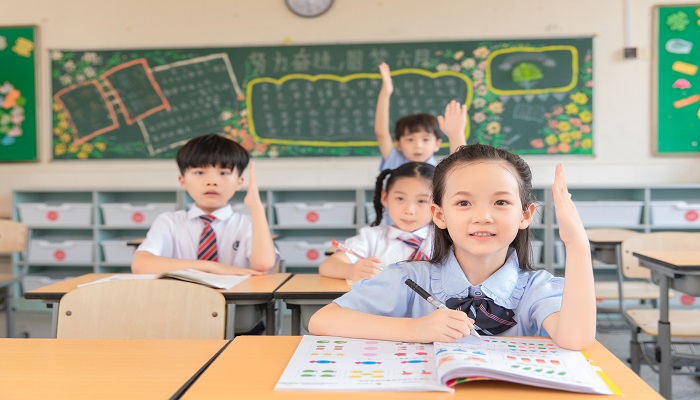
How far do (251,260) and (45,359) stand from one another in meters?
1.19

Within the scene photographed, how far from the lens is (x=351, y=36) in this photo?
14.9 feet

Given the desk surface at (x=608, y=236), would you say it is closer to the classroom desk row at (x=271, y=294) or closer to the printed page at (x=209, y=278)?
the classroom desk row at (x=271, y=294)

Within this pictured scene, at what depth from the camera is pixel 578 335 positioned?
3.19ft

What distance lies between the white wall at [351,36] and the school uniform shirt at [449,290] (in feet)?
11.0

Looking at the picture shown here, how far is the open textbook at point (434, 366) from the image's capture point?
2.63 ft

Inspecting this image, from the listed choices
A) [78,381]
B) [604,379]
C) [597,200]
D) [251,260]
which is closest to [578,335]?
[604,379]

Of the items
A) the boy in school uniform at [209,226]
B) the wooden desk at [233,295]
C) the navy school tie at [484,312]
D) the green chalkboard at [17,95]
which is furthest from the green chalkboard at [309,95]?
the navy school tie at [484,312]

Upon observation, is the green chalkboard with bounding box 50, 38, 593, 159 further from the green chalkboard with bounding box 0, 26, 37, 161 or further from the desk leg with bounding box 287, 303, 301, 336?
the desk leg with bounding box 287, 303, 301, 336

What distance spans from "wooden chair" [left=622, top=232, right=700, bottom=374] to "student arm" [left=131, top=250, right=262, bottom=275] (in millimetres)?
1586

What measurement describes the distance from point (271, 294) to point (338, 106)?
2969mm

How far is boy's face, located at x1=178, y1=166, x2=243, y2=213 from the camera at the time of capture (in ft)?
7.46

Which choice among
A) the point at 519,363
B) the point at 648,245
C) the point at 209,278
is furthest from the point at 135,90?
the point at 519,363

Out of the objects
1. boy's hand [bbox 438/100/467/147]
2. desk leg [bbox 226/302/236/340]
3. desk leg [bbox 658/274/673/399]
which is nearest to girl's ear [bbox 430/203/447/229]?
desk leg [bbox 226/302/236/340]

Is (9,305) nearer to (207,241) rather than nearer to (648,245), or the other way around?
(207,241)
